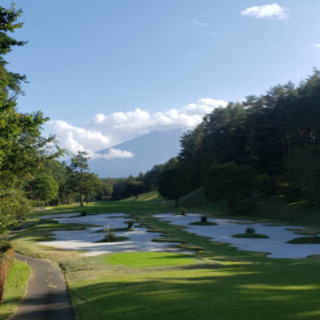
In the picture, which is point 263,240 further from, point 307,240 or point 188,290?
point 188,290

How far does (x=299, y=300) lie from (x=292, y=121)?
59.8 metres

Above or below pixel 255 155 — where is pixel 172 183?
below

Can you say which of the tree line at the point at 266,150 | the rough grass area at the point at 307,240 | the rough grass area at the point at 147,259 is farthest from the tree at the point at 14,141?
the tree line at the point at 266,150

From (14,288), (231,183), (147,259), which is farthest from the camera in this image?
(231,183)

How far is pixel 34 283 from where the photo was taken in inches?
757

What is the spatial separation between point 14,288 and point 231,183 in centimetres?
5301

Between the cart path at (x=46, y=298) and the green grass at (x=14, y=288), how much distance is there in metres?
0.28

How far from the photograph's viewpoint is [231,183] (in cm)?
6638

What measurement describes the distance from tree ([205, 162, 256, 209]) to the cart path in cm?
4755

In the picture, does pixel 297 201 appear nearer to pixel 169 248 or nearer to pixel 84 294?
pixel 169 248

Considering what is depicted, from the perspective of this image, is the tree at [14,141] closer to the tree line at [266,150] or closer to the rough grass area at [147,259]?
the rough grass area at [147,259]

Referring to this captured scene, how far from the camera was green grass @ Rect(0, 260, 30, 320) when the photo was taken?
547 inches

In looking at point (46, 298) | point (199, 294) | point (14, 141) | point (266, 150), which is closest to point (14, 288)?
point (46, 298)

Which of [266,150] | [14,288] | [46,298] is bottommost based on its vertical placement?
[14,288]
